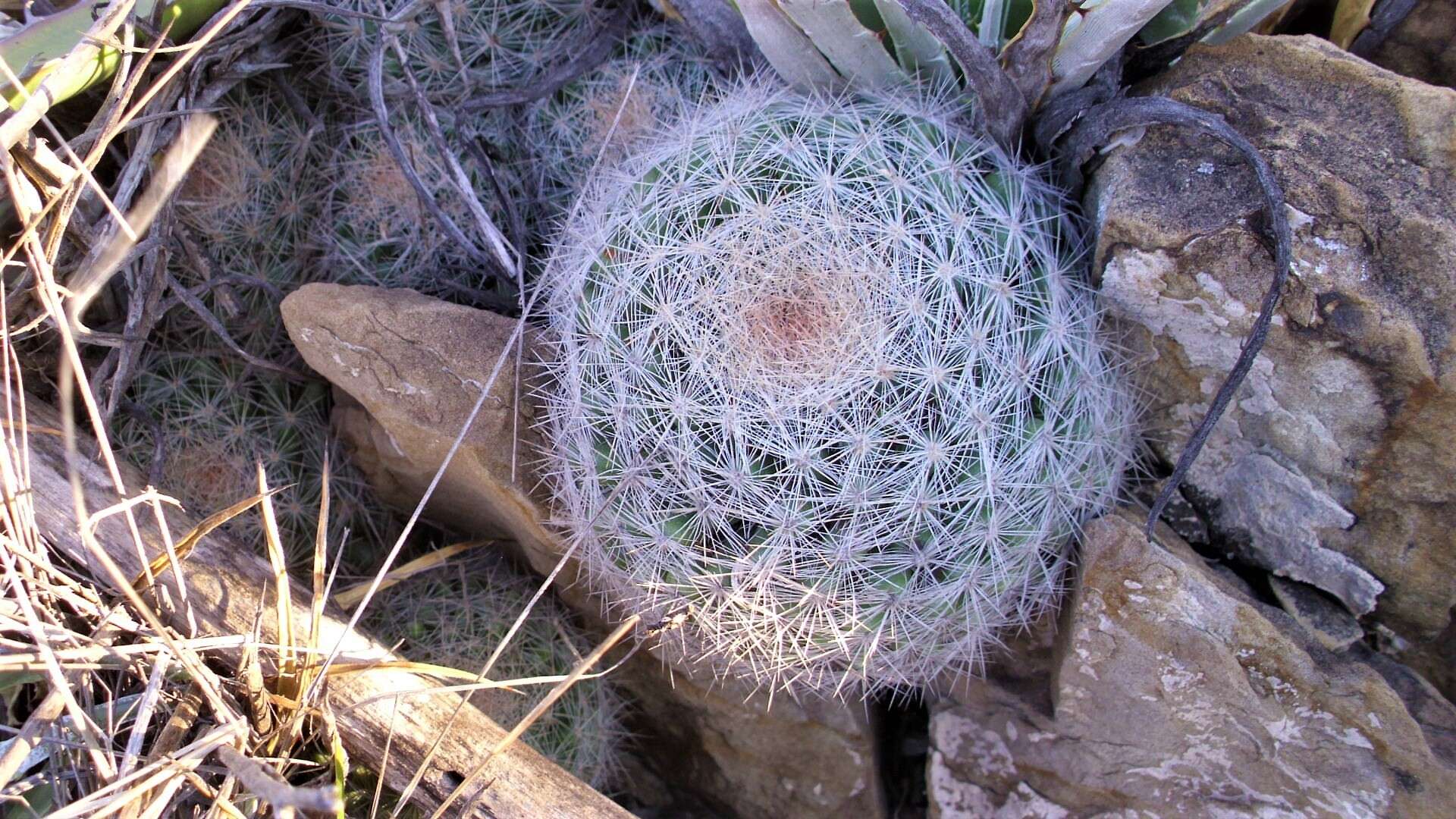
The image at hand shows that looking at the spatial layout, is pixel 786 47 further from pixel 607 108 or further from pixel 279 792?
pixel 279 792

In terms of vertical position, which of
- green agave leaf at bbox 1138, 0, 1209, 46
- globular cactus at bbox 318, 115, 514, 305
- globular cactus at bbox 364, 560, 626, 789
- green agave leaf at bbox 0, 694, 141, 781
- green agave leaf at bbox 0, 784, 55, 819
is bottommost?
globular cactus at bbox 364, 560, 626, 789

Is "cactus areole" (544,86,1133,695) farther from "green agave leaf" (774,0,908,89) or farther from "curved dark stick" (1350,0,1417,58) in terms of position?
"curved dark stick" (1350,0,1417,58)

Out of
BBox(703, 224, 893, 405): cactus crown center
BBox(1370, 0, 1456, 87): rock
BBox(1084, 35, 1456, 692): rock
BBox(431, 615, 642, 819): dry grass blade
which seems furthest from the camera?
BBox(1370, 0, 1456, 87): rock

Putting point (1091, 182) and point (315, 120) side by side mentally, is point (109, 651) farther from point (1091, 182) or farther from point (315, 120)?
point (1091, 182)

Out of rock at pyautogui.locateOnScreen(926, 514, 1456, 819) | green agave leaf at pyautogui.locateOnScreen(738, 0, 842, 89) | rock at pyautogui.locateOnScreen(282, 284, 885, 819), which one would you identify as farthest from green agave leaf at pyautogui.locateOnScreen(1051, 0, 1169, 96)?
rock at pyautogui.locateOnScreen(282, 284, 885, 819)

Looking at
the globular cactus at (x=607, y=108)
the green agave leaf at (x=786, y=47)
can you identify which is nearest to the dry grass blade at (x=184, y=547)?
the globular cactus at (x=607, y=108)

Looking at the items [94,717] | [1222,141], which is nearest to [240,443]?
[94,717]
